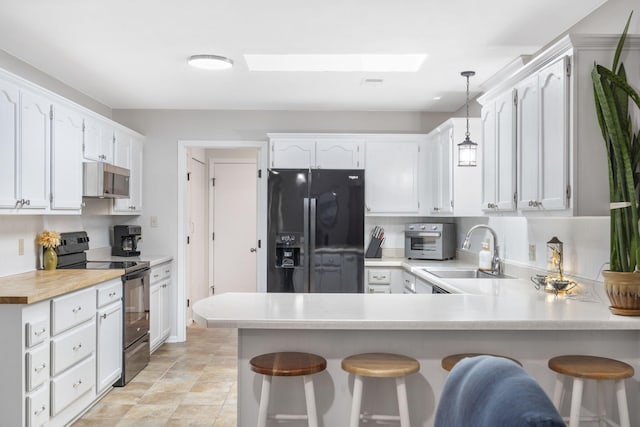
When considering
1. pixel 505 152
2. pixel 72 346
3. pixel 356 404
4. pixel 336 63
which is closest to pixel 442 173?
pixel 336 63

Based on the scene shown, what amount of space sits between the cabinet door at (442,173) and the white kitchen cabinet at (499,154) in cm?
103

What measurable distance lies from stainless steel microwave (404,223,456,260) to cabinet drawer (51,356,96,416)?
3.08 m

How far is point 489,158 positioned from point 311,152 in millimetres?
2167

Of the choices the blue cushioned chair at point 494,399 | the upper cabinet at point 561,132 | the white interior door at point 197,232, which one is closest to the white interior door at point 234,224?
the white interior door at point 197,232

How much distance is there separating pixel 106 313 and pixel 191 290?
8.53ft

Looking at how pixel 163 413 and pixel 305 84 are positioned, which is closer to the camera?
pixel 163 413

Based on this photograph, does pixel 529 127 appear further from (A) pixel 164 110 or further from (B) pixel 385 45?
(A) pixel 164 110

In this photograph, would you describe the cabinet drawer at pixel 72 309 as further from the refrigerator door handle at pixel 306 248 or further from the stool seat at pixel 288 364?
the refrigerator door handle at pixel 306 248

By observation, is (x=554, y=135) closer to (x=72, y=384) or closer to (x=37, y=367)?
(x=37, y=367)

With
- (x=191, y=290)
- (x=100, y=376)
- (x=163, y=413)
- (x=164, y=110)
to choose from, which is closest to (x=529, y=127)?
(x=163, y=413)

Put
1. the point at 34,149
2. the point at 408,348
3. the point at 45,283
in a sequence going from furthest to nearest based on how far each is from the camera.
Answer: the point at 34,149, the point at 45,283, the point at 408,348

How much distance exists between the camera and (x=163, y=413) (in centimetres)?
346

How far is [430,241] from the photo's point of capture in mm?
5125

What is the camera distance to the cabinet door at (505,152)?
2.97 meters
